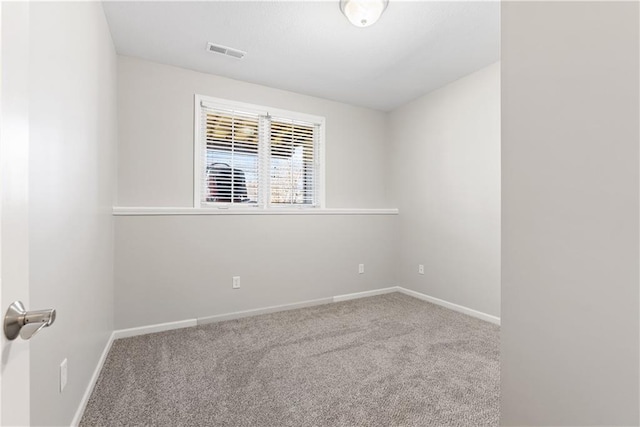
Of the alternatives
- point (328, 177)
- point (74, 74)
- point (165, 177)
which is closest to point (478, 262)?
point (328, 177)

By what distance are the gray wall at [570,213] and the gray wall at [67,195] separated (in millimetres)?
1547

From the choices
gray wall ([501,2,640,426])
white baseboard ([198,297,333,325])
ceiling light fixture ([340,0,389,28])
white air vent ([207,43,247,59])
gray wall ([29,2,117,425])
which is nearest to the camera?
gray wall ([501,2,640,426])

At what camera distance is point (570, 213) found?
2.24ft

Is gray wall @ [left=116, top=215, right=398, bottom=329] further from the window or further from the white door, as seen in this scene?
the white door

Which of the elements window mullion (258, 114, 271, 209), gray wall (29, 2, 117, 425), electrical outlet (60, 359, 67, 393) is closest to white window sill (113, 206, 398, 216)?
window mullion (258, 114, 271, 209)

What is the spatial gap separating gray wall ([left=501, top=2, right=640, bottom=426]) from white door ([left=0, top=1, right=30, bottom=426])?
1.08 m

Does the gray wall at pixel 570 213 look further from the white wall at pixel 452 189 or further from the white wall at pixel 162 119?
the white wall at pixel 162 119

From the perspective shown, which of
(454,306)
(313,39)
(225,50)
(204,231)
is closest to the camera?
(313,39)

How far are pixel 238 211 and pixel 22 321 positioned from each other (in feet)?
8.72

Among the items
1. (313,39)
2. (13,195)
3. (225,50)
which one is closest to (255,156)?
(225,50)

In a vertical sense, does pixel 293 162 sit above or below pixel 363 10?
below

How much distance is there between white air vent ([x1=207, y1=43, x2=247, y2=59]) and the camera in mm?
2578

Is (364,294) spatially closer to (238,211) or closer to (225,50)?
(238,211)

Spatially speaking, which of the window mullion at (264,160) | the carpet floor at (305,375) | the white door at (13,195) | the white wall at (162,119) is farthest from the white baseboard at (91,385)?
the window mullion at (264,160)
